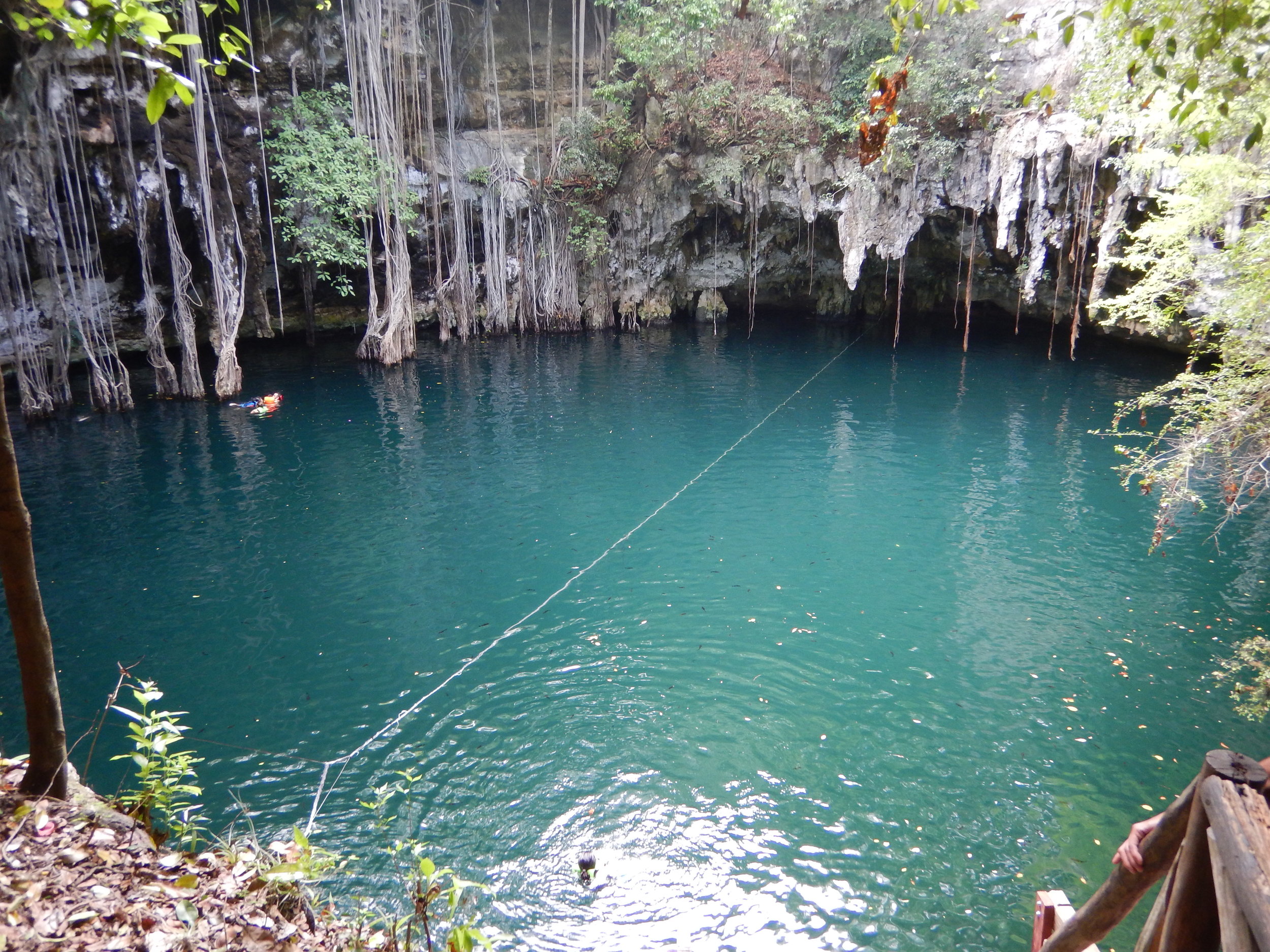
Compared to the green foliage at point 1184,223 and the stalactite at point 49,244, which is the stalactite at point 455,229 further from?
the green foliage at point 1184,223

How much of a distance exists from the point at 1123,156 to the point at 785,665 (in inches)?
406

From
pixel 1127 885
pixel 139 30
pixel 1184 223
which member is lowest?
pixel 1127 885

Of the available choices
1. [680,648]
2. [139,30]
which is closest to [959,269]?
[680,648]

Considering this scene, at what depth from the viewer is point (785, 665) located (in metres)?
5.99

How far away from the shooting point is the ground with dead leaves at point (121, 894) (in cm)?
214

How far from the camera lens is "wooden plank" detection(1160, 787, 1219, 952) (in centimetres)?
184

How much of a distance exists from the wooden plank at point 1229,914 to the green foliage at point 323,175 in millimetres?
15848

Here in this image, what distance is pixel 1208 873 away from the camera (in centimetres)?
185

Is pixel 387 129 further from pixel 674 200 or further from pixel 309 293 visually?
pixel 674 200

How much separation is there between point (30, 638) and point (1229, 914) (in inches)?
131

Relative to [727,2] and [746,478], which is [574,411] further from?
[727,2]

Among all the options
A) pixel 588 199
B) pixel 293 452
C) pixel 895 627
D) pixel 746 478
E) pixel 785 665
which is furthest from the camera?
pixel 588 199

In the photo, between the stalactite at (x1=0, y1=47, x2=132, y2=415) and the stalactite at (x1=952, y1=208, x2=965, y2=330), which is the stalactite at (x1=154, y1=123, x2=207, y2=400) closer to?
the stalactite at (x1=0, y1=47, x2=132, y2=415)

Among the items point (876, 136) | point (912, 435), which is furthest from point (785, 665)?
point (876, 136)
